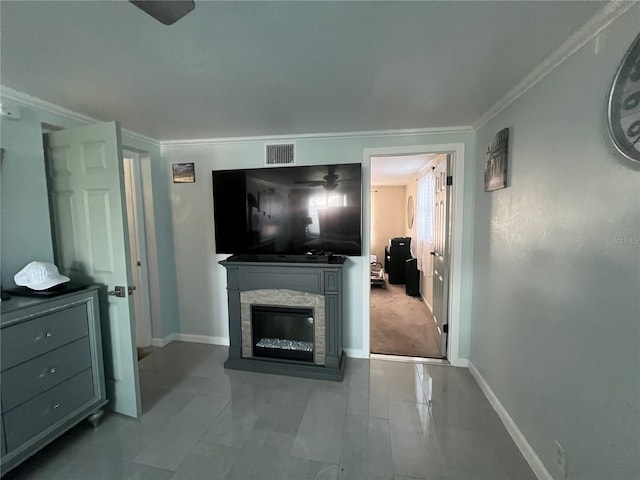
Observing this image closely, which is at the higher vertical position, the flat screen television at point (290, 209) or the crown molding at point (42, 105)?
the crown molding at point (42, 105)

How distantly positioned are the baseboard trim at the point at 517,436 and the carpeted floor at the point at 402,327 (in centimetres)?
65

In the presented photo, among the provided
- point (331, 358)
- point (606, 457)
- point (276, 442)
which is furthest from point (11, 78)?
point (606, 457)

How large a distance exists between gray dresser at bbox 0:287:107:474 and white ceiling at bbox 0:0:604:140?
1296 mm

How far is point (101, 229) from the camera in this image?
175 cm

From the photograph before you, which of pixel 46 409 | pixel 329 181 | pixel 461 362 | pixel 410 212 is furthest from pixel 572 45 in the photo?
pixel 410 212

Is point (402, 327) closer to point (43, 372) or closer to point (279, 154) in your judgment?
point (279, 154)

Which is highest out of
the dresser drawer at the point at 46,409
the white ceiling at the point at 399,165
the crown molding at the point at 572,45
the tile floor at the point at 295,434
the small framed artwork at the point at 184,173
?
the white ceiling at the point at 399,165

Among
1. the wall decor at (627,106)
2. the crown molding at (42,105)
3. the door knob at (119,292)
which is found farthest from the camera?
the door knob at (119,292)

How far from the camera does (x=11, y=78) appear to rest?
148 cm

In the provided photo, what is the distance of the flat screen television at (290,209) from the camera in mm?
2379

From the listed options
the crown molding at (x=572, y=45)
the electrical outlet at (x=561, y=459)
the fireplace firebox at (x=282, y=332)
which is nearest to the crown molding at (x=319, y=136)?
the crown molding at (x=572, y=45)

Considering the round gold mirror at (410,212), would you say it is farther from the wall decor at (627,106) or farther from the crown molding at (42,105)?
the crown molding at (42,105)

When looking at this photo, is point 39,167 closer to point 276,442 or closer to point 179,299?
point 179,299

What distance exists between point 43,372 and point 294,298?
5.38ft
